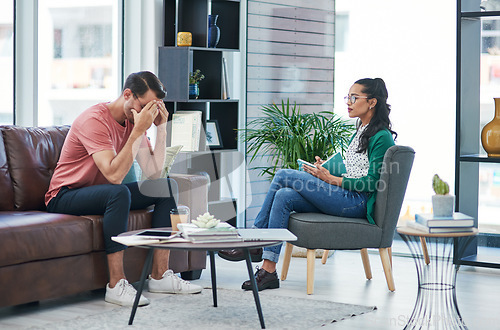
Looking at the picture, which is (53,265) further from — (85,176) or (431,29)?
(431,29)

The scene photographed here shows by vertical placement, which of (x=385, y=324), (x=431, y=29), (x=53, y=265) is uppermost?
(x=431, y=29)

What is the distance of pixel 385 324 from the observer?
327 centimetres

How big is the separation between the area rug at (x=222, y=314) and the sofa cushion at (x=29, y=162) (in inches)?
33.5

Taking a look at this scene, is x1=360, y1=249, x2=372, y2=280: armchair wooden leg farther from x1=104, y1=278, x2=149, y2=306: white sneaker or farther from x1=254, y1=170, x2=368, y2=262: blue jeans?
x1=104, y1=278, x2=149, y2=306: white sneaker

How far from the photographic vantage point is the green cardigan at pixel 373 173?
3.93 meters

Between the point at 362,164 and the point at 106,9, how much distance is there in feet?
7.16

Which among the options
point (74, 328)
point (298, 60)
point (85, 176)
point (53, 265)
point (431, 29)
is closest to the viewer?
point (74, 328)

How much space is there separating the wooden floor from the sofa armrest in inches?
16.7

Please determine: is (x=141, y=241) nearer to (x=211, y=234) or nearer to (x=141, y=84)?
(x=211, y=234)

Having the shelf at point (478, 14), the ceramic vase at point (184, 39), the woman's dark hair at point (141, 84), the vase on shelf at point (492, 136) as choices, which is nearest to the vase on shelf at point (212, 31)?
the ceramic vase at point (184, 39)

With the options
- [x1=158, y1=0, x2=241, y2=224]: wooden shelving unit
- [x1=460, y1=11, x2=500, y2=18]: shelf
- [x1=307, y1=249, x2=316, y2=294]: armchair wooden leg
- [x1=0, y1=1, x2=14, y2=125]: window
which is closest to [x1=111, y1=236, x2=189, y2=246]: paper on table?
[x1=307, y1=249, x2=316, y2=294]: armchair wooden leg

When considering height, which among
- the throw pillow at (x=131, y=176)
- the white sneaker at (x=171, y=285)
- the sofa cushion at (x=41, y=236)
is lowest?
the white sneaker at (x=171, y=285)

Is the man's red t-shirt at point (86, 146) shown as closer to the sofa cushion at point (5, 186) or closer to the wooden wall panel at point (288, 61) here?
the sofa cushion at point (5, 186)

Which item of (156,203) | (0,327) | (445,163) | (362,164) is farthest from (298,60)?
(0,327)
